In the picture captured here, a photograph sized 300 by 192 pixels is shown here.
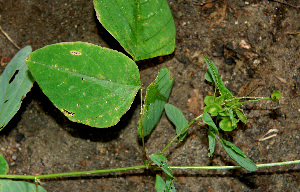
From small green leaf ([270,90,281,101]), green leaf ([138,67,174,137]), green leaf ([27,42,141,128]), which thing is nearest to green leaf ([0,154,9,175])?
green leaf ([27,42,141,128])

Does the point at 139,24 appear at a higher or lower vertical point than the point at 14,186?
higher

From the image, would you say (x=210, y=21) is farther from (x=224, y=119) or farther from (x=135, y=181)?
(x=135, y=181)

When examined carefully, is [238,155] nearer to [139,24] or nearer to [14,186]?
[139,24]

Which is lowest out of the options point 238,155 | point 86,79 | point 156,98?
point 238,155

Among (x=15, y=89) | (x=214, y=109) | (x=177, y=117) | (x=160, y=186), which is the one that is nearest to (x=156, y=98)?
(x=177, y=117)

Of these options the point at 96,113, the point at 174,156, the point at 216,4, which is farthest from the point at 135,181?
the point at 216,4

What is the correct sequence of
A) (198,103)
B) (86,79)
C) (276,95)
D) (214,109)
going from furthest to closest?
(198,103)
(214,109)
(86,79)
(276,95)
